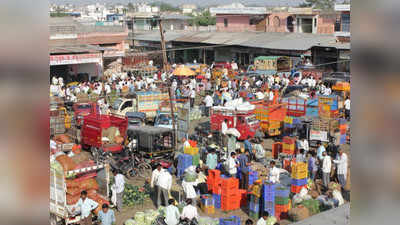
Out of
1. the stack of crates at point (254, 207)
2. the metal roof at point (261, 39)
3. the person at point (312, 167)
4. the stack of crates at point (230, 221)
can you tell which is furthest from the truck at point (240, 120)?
the metal roof at point (261, 39)

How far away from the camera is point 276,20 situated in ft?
117

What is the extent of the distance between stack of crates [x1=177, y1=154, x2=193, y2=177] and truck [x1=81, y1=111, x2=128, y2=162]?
1.97 meters

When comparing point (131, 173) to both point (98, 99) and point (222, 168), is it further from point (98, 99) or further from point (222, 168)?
point (98, 99)

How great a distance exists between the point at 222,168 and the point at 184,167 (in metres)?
0.94

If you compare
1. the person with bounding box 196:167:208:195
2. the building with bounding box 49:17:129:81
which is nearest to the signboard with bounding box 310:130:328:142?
the person with bounding box 196:167:208:195

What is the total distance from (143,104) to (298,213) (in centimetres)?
894

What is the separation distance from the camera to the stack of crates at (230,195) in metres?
8.56

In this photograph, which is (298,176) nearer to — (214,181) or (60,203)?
(214,181)

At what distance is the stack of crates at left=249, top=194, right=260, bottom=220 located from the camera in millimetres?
8203

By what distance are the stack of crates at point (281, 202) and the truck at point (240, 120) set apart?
15.8 ft

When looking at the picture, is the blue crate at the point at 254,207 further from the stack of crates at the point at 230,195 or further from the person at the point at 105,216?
the person at the point at 105,216

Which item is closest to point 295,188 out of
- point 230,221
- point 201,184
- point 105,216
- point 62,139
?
point 201,184

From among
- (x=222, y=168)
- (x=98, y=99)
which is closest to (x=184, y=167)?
(x=222, y=168)
